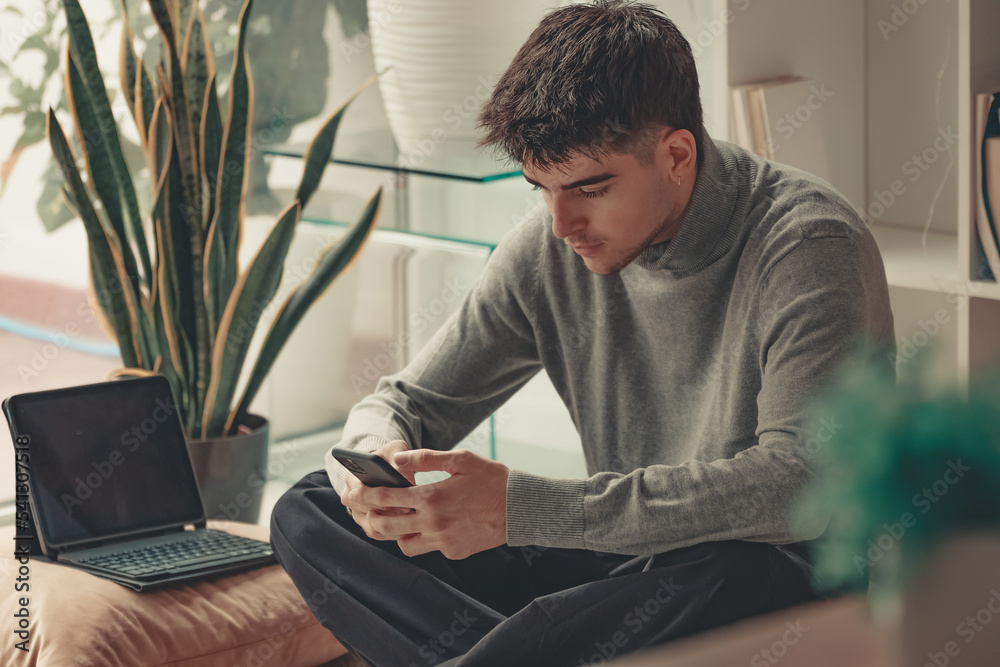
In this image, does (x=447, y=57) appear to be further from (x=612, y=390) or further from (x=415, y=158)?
(x=612, y=390)

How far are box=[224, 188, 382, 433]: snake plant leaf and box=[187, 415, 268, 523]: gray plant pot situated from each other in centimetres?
6

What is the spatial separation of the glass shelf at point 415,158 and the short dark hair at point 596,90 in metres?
0.48

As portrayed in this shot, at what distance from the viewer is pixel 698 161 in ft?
4.44

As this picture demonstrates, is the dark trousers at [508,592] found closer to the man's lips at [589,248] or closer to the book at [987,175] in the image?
the man's lips at [589,248]

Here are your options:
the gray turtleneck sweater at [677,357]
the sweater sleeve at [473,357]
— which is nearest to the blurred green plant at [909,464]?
the gray turtleneck sweater at [677,357]

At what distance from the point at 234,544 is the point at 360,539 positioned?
0.40 meters

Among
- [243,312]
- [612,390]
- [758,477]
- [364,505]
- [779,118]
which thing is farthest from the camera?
[243,312]

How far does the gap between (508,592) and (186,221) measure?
1073 mm

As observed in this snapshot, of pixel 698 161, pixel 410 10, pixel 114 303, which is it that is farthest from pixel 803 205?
pixel 114 303

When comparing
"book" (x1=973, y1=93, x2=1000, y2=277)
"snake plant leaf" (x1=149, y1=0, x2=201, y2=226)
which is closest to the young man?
"book" (x1=973, y1=93, x2=1000, y2=277)

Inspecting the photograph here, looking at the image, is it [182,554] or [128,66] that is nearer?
[182,554]

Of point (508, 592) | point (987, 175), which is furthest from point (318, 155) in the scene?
point (987, 175)

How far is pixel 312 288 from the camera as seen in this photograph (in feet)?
6.93

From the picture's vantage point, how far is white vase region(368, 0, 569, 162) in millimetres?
2111
